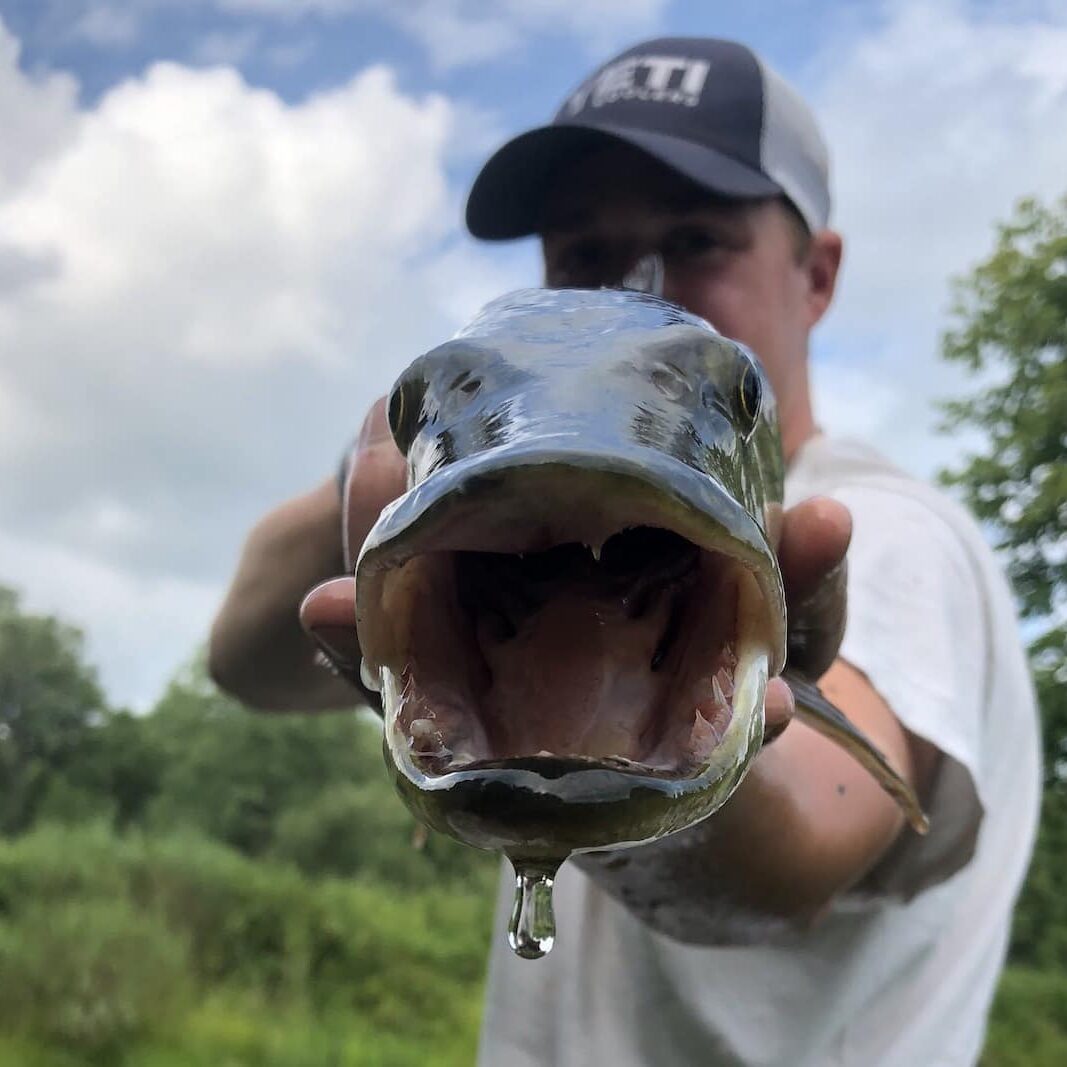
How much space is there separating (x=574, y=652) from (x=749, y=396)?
0.54 meters

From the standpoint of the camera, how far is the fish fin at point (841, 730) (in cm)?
167

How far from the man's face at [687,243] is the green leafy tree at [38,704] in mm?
30621

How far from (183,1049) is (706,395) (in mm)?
10346

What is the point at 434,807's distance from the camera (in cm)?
109

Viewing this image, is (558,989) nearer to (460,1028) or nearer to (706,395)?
(706,395)

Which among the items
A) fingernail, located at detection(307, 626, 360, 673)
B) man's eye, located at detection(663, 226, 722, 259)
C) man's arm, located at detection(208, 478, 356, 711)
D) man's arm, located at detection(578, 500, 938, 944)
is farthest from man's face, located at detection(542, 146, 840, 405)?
fingernail, located at detection(307, 626, 360, 673)

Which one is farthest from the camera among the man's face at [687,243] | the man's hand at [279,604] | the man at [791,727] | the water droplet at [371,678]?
the man's hand at [279,604]

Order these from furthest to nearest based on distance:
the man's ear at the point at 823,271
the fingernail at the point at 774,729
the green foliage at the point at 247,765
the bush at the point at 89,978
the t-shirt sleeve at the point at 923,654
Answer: the green foliage at the point at 247,765
the bush at the point at 89,978
the man's ear at the point at 823,271
the t-shirt sleeve at the point at 923,654
the fingernail at the point at 774,729

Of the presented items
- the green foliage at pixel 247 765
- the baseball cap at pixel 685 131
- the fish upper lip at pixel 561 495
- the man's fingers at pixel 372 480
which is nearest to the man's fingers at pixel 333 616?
the man's fingers at pixel 372 480

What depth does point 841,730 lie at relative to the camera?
1678 mm

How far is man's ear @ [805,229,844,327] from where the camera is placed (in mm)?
3271

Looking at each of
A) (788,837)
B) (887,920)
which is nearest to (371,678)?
(788,837)

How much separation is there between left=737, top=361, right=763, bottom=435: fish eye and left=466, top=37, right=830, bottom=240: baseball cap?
47.8 inches

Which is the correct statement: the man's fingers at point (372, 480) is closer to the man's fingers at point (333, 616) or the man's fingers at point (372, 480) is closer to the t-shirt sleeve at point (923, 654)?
the man's fingers at point (333, 616)
